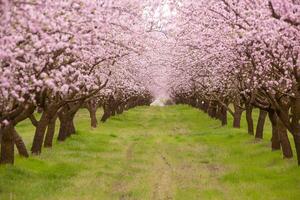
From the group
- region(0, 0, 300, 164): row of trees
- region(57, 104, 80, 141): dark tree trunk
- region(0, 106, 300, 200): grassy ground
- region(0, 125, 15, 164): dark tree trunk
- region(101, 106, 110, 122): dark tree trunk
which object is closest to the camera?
region(0, 0, 300, 164): row of trees

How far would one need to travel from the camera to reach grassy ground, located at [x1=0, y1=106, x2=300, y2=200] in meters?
22.0

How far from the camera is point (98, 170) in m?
28.2

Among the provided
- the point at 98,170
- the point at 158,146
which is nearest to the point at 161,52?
the point at 158,146

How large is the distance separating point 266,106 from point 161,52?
2974 cm

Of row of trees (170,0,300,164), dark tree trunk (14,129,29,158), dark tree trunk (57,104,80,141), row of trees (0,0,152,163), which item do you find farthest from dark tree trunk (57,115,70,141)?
row of trees (170,0,300,164)

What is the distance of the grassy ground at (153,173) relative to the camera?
22.0m

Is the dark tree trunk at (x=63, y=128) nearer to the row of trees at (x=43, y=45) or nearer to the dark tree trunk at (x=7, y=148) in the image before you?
the row of trees at (x=43, y=45)

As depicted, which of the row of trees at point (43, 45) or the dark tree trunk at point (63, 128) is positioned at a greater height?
the row of trees at point (43, 45)

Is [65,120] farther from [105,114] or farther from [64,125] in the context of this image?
[105,114]

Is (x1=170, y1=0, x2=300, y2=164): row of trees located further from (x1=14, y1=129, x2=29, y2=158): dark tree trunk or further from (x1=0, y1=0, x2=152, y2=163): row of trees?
(x1=14, y1=129, x2=29, y2=158): dark tree trunk

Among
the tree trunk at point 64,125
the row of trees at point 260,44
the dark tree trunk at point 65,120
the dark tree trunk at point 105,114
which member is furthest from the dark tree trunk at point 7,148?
the dark tree trunk at point 105,114

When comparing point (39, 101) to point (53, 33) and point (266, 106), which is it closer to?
point (53, 33)

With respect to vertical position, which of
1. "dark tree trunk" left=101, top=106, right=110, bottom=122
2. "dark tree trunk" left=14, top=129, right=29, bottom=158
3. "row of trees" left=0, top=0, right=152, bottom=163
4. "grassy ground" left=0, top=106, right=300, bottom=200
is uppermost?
"row of trees" left=0, top=0, right=152, bottom=163

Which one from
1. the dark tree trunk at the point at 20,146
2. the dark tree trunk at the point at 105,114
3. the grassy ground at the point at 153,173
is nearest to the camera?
the grassy ground at the point at 153,173
